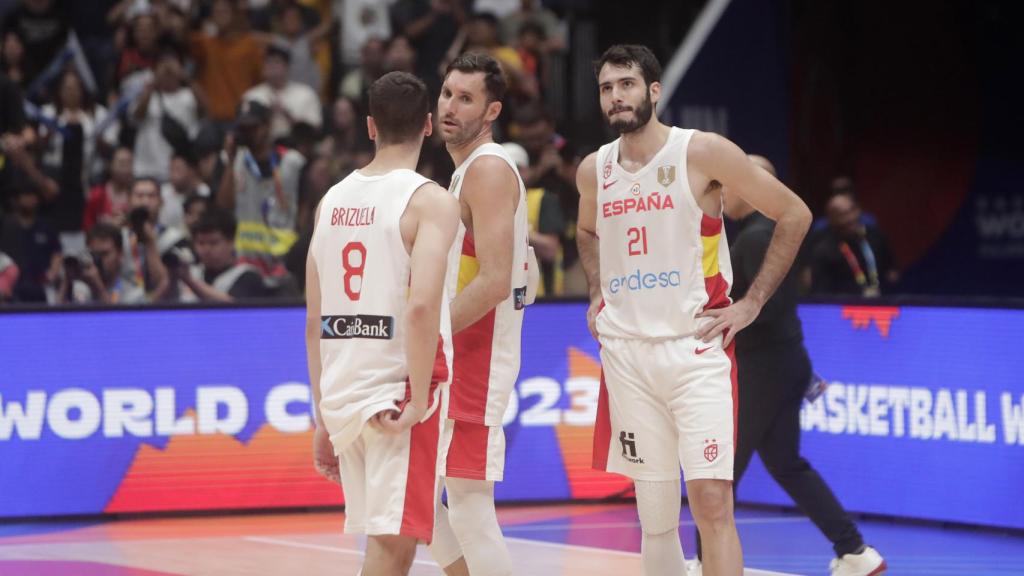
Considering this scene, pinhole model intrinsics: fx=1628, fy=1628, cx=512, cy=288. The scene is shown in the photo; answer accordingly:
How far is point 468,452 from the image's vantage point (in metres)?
5.91

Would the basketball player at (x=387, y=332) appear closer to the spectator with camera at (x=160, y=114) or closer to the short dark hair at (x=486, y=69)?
the short dark hair at (x=486, y=69)

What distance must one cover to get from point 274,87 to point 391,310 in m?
8.41

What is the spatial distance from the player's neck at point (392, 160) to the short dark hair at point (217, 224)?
5367 mm

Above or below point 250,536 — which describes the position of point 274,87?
above

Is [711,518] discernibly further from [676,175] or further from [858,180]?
[858,180]

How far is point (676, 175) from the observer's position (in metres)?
5.93

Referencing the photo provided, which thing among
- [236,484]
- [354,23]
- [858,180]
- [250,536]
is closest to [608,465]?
[250,536]

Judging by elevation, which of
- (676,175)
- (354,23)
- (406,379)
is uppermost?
(354,23)

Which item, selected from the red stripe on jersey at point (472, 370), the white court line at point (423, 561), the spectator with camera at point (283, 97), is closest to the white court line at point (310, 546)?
the white court line at point (423, 561)

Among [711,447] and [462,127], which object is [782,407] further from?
[462,127]

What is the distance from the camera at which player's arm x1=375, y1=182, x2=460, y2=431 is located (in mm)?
4859

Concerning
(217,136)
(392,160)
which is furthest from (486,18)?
(392,160)

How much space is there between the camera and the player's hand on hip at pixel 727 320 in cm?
591

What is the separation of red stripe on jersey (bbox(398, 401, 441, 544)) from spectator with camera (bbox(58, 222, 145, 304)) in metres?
5.80
